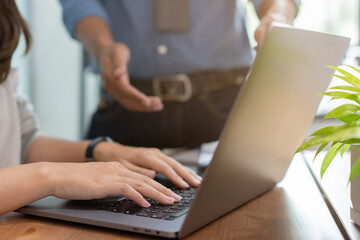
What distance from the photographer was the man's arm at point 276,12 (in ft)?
2.71

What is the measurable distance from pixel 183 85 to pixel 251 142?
90cm

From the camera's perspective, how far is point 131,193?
0.72 m

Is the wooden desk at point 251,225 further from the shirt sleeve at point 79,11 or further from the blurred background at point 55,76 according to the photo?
the blurred background at point 55,76

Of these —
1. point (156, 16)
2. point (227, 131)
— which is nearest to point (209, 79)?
point (156, 16)

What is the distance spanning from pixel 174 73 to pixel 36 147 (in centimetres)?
59

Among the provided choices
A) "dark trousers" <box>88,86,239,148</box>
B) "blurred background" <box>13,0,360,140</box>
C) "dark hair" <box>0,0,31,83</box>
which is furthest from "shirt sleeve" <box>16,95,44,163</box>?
"blurred background" <box>13,0,360,140</box>

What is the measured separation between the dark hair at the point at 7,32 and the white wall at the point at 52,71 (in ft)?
6.22

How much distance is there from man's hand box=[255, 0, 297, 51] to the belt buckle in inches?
22.0

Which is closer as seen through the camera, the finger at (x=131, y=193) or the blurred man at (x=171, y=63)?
the finger at (x=131, y=193)

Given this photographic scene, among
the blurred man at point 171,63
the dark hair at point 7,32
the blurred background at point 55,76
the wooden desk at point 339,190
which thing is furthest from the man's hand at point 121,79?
the blurred background at point 55,76

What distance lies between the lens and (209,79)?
5.14ft

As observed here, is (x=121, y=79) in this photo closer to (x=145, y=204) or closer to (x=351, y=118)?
(x=145, y=204)

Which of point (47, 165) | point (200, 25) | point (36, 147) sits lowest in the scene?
point (36, 147)

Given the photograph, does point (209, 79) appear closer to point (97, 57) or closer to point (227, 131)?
point (97, 57)
